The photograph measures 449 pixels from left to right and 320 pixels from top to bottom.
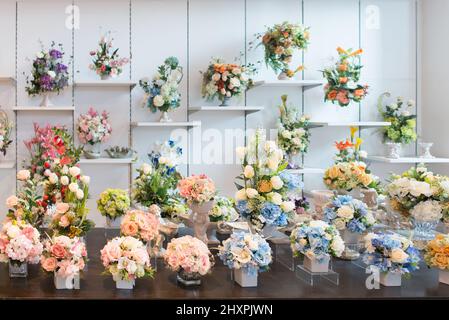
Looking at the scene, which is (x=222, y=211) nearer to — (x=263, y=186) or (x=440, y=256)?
(x=263, y=186)

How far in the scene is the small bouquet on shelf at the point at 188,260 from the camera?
2014mm

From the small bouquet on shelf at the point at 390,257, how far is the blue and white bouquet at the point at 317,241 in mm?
115

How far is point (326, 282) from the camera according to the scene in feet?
6.91

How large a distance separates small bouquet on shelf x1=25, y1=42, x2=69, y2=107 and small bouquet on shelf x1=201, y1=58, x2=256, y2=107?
1216 mm

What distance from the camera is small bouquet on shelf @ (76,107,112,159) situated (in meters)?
4.70

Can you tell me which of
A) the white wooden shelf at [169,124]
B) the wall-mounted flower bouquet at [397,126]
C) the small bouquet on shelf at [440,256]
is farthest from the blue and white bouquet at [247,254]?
the wall-mounted flower bouquet at [397,126]

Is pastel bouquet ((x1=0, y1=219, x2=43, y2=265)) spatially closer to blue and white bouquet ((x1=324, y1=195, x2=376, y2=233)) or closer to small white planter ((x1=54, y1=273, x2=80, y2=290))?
small white planter ((x1=54, y1=273, x2=80, y2=290))

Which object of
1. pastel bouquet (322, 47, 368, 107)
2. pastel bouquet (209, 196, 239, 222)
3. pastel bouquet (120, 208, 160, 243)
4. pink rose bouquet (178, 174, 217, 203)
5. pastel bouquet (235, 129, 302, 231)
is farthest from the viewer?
pastel bouquet (322, 47, 368, 107)

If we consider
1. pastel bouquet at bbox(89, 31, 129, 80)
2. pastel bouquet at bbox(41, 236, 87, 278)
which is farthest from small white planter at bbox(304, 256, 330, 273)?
pastel bouquet at bbox(89, 31, 129, 80)

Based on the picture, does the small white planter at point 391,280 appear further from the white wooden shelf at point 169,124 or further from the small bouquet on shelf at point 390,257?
the white wooden shelf at point 169,124

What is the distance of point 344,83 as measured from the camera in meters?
4.77

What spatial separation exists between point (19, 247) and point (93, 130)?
268cm
